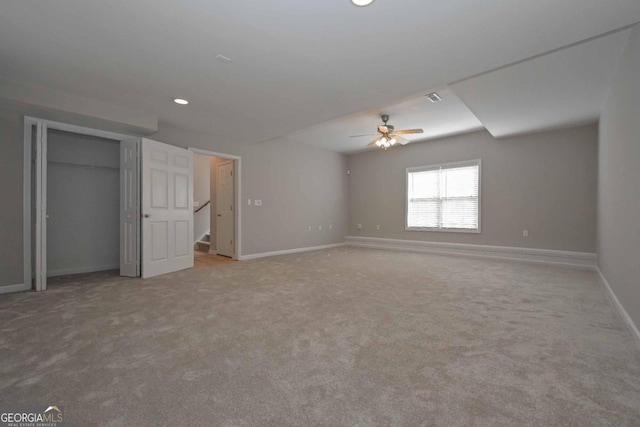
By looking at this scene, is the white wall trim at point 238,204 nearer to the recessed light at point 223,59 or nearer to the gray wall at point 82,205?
the gray wall at point 82,205

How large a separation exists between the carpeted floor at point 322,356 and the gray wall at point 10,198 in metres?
0.56

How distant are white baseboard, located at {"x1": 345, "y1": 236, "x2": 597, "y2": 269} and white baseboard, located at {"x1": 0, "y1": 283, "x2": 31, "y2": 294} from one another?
6.66 metres

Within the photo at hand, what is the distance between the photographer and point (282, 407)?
1.43 meters

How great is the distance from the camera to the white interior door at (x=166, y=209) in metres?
4.26

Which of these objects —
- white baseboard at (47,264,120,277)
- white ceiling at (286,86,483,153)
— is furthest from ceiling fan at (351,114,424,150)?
white baseboard at (47,264,120,277)

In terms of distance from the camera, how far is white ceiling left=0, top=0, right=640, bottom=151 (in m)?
2.02

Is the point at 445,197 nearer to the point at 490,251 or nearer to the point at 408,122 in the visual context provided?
the point at 490,251

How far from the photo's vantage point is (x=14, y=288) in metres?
3.55

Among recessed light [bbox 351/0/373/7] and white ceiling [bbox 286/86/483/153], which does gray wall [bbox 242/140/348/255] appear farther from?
recessed light [bbox 351/0/373/7]

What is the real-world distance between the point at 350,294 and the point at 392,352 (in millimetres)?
1401

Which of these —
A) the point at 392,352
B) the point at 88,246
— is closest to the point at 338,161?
the point at 88,246

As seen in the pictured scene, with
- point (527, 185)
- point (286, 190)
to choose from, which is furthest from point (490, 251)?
point (286, 190)

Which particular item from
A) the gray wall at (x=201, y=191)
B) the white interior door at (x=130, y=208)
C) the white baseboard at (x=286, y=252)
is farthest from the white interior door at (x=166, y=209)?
the gray wall at (x=201, y=191)

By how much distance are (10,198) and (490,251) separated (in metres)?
8.06
